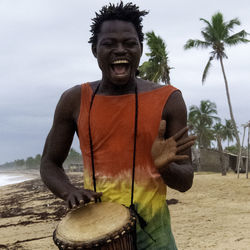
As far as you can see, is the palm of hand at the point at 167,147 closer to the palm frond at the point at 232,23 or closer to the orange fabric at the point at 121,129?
the orange fabric at the point at 121,129

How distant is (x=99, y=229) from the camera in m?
1.61

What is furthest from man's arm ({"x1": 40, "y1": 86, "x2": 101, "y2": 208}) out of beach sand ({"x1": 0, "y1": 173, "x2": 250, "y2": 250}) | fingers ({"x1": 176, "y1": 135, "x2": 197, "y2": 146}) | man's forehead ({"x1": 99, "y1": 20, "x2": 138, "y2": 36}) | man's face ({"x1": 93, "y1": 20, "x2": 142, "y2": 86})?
beach sand ({"x1": 0, "y1": 173, "x2": 250, "y2": 250})

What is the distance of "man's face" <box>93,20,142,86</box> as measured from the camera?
5.80ft

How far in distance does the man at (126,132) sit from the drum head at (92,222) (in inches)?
3.2

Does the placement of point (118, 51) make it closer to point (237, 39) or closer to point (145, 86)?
point (145, 86)

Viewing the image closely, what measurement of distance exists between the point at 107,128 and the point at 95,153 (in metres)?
0.16

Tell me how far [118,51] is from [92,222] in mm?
899

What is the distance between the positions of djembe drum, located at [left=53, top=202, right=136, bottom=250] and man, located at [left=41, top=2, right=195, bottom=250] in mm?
85

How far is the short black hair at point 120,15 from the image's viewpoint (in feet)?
6.07

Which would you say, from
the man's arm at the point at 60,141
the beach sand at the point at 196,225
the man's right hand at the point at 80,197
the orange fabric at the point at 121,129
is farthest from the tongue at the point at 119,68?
the beach sand at the point at 196,225

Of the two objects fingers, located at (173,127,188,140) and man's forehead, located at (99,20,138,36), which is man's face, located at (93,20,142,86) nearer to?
man's forehead, located at (99,20,138,36)

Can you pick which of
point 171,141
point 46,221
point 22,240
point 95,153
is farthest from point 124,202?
point 46,221

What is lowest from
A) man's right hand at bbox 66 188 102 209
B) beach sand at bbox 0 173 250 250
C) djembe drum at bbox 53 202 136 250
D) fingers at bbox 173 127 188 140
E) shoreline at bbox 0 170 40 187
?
shoreline at bbox 0 170 40 187

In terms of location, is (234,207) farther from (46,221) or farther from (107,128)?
(107,128)
